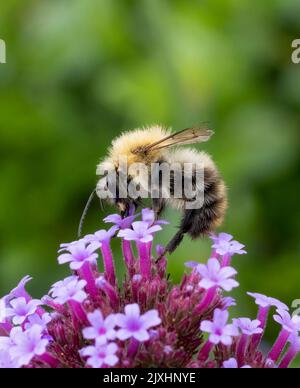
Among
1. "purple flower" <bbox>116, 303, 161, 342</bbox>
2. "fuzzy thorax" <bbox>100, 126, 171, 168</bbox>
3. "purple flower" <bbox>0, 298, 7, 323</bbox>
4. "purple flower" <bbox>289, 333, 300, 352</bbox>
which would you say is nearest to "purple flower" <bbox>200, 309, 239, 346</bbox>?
"purple flower" <bbox>116, 303, 161, 342</bbox>

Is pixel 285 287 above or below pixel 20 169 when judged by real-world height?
below

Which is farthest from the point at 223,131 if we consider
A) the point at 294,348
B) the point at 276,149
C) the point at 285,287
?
the point at 294,348

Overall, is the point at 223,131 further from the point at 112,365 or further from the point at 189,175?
the point at 112,365

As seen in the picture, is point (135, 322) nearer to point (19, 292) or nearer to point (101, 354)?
point (101, 354)

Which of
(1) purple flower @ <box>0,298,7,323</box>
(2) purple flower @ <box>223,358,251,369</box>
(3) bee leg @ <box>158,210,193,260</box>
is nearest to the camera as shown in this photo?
(2) purple flower @ <box>223,358,251,369</box>

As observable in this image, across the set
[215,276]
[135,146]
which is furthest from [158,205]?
[215,276]

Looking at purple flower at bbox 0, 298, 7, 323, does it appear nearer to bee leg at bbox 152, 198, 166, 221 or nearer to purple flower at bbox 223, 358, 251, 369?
bee leg at bbox 152, 198, 166, 221

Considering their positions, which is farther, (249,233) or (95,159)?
(95,159)
